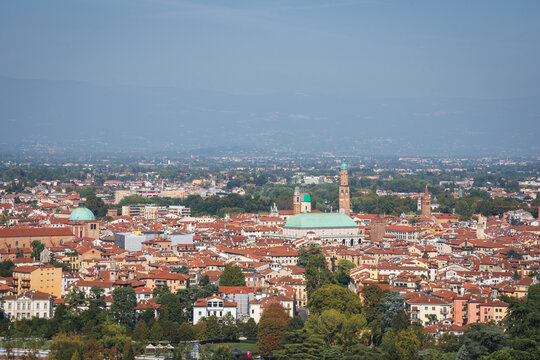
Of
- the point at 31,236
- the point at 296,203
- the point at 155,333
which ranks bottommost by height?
the point at 155,333

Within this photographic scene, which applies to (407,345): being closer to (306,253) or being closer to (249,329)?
(249,329)

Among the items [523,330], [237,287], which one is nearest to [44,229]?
[237,287]

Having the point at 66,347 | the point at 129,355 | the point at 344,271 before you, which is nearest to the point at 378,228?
the point at 344,271

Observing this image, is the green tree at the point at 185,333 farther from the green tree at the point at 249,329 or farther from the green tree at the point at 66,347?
the green tree at the point at 66,347

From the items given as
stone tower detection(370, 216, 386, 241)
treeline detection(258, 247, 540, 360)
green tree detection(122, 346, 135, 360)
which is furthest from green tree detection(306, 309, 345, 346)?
stone tower detection(370, 216, 386, 241)

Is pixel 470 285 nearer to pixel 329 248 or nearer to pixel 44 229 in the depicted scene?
pixel 329 248

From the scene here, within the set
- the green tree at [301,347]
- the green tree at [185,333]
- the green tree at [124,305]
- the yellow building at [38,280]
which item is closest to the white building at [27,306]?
the yellow building at [38,280]

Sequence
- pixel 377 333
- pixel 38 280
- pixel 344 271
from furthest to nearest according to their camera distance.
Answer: pixel 344 271, pixel 38 280, pixel 377 333
